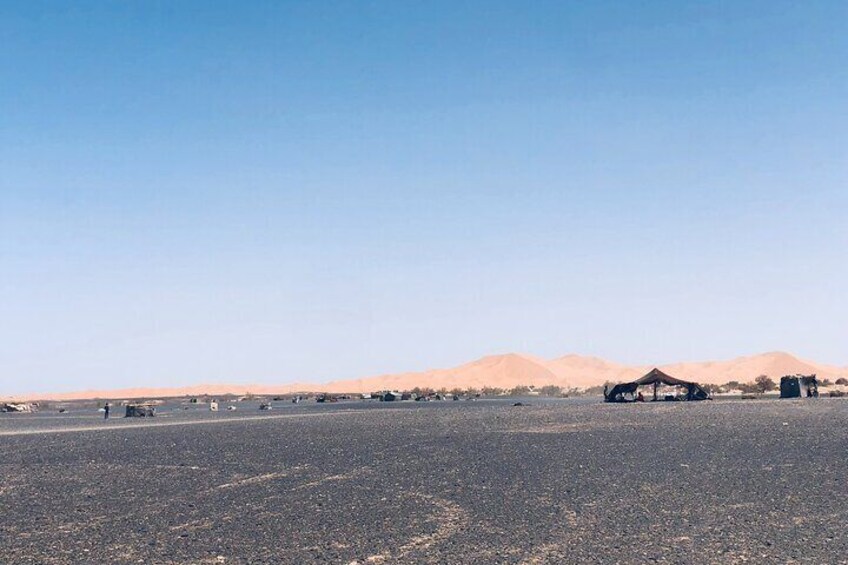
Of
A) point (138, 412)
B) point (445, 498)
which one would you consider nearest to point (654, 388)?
point (138, 412)

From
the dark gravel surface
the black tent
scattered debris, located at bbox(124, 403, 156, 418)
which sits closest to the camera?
the dark gravel surface

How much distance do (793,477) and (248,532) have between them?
11871 millimetres

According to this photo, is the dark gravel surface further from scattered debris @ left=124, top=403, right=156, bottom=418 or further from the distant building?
the distant building

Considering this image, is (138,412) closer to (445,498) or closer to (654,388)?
(654,388)

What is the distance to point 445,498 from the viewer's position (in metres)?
17.8

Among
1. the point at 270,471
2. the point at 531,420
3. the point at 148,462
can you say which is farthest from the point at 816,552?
the point at 531,420

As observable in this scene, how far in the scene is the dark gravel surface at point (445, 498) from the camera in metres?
13.3

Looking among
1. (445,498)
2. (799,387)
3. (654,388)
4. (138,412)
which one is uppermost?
(654,388)

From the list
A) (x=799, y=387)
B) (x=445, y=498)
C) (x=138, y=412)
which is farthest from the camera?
(x=799, y=387)

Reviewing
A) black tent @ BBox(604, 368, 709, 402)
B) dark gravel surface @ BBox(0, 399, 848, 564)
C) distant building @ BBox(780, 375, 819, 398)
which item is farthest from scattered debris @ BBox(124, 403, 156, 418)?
distant building @ BBox(780, 375, 819, 398)

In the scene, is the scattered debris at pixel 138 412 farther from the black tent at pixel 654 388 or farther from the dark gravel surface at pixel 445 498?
the black tent at pixel 654 388

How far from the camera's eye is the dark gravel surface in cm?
1328

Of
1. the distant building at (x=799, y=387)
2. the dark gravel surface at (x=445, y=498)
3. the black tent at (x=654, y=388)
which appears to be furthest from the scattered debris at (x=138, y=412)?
the distant building at (x=799, y=387)

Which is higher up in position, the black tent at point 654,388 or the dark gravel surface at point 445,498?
the black tent at point 654,388
